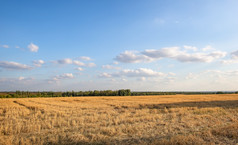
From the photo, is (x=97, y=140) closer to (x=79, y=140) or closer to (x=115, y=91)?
(x=79, y=140)

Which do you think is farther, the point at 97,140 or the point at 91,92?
the point at 91,92

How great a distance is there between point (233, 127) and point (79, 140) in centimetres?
966

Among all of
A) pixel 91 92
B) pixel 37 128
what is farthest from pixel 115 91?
pixel 37 128

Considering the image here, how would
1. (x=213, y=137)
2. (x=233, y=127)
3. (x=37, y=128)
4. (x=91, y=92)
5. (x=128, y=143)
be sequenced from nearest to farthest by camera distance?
(x=128, y=143) → (x=213, y=137) → (x=233, y=127) → (x=37, y=128) → (x=91, y=92)

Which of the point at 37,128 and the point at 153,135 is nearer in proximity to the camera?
the point at 153,135

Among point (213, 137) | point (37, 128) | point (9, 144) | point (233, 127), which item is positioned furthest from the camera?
point (37, 128)

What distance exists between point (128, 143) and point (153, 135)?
1.94 metres

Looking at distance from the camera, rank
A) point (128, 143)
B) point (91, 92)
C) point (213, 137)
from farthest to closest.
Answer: point (91, 92)
point (213, 137)
point (128, 143)

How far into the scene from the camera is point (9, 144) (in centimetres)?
757

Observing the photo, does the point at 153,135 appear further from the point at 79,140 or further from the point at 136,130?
the point at 79,140

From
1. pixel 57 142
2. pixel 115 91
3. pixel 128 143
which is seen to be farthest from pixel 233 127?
pixel 115 91

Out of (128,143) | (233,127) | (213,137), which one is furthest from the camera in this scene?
(233,127)

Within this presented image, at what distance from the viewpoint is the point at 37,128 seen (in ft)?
38.3

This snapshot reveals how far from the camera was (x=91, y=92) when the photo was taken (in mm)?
127312
